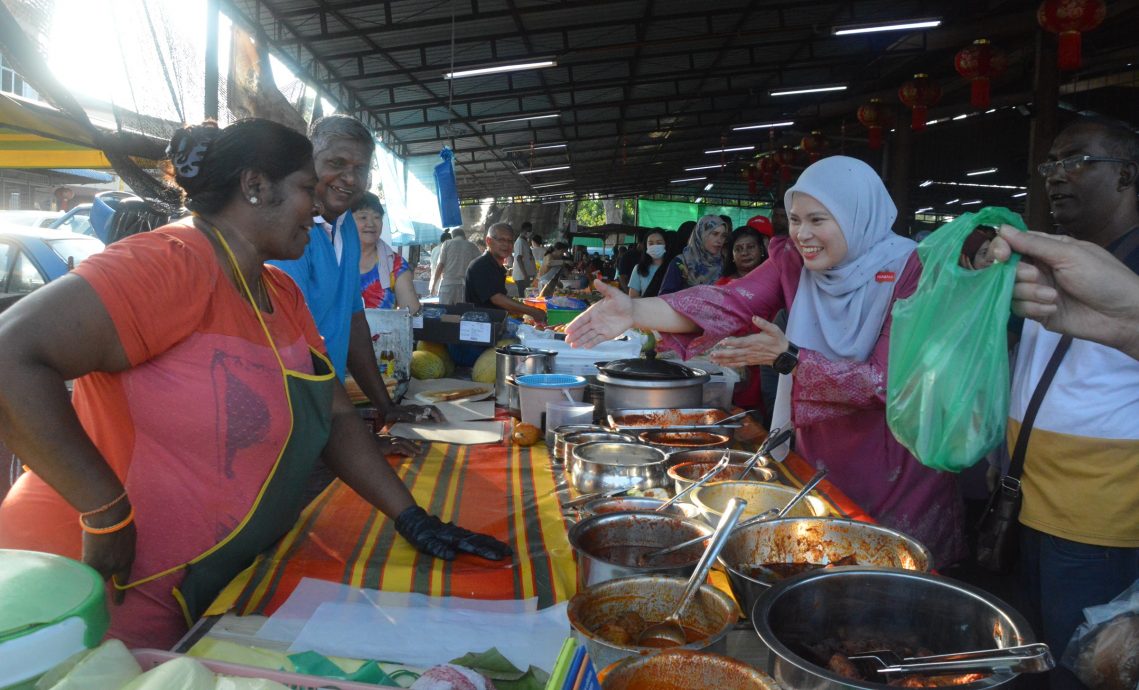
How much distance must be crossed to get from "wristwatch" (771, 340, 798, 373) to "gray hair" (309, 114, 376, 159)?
1.61 meters

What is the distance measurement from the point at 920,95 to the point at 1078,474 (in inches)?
365

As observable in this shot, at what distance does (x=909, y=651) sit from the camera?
42.0 inches

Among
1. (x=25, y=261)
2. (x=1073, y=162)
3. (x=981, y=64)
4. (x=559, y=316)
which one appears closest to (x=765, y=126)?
(x=981, y=64)

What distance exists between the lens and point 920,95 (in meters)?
9.67

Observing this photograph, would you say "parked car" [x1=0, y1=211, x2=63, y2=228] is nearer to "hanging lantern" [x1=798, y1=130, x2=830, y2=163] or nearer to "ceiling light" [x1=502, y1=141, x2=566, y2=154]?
"ceiling light" [x1=502, y1=141, x2=566, y2=154]

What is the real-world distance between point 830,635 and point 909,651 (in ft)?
0.36

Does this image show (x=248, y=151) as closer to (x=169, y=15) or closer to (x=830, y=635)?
(x=830, y=635)

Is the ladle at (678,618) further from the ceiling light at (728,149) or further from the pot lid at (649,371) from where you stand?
the ceiling light at (728,149)

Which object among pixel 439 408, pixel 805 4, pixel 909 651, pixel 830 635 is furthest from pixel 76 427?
pixel 805 4

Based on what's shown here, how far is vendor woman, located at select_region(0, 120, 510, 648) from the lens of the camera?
1271 millimetres

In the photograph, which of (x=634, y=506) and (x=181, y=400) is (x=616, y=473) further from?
(x=181, y=400)

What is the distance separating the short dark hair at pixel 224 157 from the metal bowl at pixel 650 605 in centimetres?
115

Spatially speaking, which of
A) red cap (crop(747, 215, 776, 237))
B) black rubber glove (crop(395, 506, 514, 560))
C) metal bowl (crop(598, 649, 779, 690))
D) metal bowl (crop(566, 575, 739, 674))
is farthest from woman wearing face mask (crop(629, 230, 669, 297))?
metal bowl (crop(598, 649, 779, 690))

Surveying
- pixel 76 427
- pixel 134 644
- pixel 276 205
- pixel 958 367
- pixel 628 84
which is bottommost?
pixel 134 644
